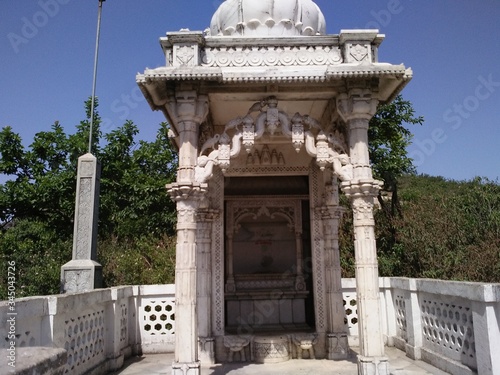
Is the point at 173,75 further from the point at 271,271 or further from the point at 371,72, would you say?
the point at 271,271

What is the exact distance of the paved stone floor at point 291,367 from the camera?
6.76 metres

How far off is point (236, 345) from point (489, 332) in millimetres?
4158

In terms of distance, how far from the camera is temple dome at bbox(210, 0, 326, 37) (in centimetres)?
748

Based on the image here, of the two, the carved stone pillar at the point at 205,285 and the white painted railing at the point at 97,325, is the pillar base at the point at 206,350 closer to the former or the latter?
the carved stone pillar at the point at 205,285

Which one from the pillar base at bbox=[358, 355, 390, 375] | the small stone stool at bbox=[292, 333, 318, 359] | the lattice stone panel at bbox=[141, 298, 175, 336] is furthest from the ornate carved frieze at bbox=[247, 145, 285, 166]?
the pillar base at bbox=[358, 355, 390, 375]

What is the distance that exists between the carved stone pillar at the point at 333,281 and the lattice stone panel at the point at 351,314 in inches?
38.6

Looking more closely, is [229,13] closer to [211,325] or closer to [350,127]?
[350,127]

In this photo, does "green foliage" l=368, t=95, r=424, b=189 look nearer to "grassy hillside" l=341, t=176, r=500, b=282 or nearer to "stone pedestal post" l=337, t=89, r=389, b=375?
"grassy hillside" l=341, t=176, r=500, b=282

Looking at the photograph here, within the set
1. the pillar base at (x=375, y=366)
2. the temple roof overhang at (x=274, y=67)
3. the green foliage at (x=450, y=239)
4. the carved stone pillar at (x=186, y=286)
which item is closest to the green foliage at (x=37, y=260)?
the carved stone pillar at (x=186, y=286)

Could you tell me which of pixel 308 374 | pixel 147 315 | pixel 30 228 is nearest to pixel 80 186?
pixel 147 315

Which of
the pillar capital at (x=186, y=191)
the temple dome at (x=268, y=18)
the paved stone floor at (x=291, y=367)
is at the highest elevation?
the temple dome at (x=268, y=18)

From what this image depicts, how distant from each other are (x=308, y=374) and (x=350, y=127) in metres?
3.88

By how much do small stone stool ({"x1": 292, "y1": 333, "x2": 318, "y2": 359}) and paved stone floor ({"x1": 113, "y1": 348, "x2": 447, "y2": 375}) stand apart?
0.20 meters

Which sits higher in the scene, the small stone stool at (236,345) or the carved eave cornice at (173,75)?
the carved eave cornice at (173,75)
